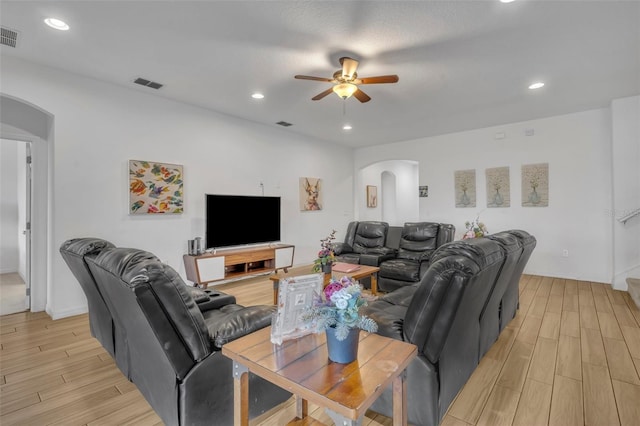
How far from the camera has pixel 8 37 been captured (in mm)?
2730

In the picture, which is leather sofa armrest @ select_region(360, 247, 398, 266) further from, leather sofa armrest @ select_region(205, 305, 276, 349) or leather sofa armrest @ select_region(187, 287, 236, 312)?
leather sofa armrest @ select_region(205, 305, 276, 349)

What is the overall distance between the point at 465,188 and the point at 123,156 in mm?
6008

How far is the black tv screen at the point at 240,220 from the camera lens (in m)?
4.59

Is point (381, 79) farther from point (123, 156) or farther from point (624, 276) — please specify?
point (624, 276)

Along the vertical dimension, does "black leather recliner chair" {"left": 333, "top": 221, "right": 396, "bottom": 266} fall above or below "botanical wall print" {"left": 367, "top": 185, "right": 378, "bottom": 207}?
below

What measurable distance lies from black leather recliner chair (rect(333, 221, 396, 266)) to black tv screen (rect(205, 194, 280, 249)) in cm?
127

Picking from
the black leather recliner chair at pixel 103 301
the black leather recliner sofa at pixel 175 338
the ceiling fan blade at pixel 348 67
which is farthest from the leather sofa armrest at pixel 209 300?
the ceiling fan blade at pixel 348 67

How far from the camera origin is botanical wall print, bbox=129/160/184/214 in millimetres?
3934

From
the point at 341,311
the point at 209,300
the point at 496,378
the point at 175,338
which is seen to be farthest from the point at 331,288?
the point at 496,378

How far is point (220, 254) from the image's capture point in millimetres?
4453

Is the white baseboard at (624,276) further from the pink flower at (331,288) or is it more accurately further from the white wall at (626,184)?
the pink flower at (331,288)

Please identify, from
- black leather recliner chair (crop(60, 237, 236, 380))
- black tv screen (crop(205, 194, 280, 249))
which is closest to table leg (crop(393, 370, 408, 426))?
black leather recliner chair (crop(60, 237, 236, 380))

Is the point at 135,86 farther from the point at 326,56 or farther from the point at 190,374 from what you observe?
the point at 190,374

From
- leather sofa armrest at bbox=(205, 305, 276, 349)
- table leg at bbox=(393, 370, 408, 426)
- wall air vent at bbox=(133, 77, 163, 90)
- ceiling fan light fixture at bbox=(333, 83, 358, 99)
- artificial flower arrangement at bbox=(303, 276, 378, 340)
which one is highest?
wall air vent at bbox=(133, 77, 163, 90)
